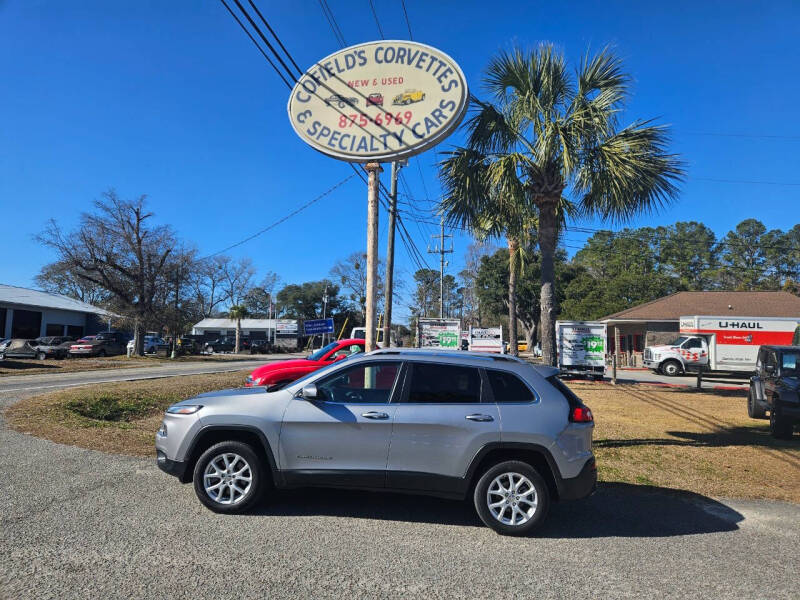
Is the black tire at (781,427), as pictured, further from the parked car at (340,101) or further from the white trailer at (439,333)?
the white trailer at (439,333)

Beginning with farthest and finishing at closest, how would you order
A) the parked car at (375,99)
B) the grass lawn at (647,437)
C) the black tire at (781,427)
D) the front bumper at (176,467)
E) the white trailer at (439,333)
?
1. the white trailer at (439,333)
2. the black tire at (781,427)
3. the parked car at (375,99)
4. the grass lawn at (647,437)
5. the front bumper at (176,467)

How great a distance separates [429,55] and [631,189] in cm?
468

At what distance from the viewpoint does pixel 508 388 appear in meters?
4.82

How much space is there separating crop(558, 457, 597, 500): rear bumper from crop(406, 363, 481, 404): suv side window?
1.04 meters

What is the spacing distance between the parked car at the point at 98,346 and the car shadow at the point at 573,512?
33.7m

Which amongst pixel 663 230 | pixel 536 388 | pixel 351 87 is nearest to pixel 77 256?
pixel 351 87

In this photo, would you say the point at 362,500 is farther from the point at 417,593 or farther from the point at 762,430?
the point at 762,430

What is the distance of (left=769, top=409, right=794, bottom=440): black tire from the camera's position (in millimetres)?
9266

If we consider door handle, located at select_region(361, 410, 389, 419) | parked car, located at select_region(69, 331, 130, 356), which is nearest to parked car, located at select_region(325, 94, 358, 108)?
door handle, located at select_region(361, 410, 389, 419)

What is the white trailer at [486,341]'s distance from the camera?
32906mm

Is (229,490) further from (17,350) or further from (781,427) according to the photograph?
(17,350)

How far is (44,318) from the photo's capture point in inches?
1661

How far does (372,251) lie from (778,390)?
7.75 m

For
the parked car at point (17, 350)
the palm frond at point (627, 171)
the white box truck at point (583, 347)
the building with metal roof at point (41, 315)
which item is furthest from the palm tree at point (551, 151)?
the building with metal roof at point (41, 315)
